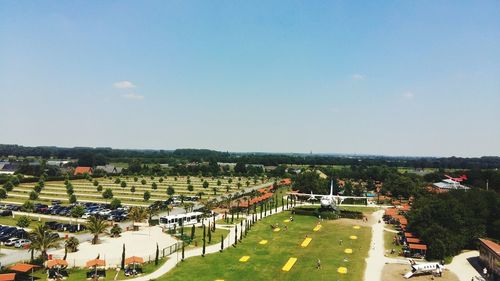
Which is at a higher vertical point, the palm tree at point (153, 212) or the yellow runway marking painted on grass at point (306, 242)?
the palm tree at point (153, 212)

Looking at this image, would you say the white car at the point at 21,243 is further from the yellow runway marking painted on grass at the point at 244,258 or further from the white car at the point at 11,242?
the yellow runway marking painted on grass at the point at 244,258

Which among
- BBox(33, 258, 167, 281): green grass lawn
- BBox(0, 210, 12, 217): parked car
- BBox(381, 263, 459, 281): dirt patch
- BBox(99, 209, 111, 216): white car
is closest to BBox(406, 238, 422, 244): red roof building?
BBox(381, 263, 459, 281): dirt patch

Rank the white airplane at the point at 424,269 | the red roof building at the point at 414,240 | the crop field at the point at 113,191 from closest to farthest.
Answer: the white airplane at the point at 424,269 < the red roof building at the point at 414,240 < the crop field at the point at 113,191

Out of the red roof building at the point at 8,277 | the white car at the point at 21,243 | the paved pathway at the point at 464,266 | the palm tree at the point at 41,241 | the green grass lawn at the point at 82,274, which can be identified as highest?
the palm tree at the point at 41,241

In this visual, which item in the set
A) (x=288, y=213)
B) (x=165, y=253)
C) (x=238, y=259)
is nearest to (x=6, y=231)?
(x=165, y=253)

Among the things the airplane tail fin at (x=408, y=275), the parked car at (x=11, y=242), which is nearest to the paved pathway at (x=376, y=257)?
the airplane tail fin at (x=408, y=275)

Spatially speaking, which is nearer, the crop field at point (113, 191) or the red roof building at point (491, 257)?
the red roof building at point (491, 257)

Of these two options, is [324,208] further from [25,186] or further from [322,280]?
[25,186]
